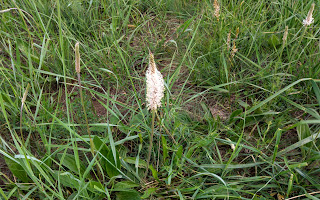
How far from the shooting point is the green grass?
1492 millimetres

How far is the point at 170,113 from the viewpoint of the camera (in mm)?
1757

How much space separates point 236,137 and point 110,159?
767 mm

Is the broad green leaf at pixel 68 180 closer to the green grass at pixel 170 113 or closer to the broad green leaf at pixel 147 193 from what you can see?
the green grass at pixel 170 113

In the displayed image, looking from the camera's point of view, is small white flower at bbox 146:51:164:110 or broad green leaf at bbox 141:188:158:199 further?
broad green leaf at bbox 141:188:158:199

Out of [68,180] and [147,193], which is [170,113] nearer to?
[147,193]

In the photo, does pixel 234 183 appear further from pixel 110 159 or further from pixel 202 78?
pixel 202 78

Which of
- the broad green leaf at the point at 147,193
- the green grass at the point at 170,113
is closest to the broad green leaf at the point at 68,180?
the green grass at the point at 170,113

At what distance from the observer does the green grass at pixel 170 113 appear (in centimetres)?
149

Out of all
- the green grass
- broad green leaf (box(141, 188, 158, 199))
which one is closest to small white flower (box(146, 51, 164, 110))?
the green grass

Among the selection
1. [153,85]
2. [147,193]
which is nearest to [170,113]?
[147,193]

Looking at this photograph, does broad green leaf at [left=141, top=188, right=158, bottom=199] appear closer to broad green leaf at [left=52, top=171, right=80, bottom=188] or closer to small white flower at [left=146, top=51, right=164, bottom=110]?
broad green leaf at [left=52, top=171, right=80, bottom=188]

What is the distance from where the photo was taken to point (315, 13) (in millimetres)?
2205

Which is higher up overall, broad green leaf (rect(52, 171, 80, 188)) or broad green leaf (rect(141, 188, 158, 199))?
broad green leaf (rect(52, 171, 80, 188))

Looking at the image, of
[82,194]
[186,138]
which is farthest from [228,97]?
[82,194]
